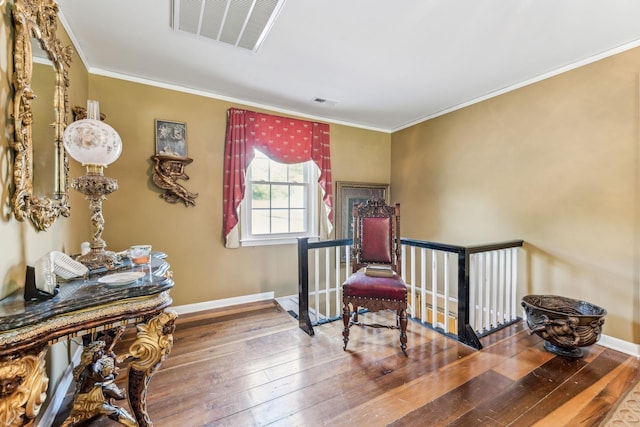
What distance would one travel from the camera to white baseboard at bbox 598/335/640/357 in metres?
2.09

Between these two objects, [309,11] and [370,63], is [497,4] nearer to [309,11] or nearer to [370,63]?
[370,63]

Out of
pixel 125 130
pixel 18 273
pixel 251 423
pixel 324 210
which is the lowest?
pixel 251 423

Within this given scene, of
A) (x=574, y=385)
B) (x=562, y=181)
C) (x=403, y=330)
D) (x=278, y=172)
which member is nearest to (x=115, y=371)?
(x=403, y=330)

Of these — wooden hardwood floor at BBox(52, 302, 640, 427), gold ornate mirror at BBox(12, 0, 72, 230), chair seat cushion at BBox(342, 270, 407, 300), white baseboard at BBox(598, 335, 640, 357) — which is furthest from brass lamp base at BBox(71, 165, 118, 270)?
white baseboard at BBox(598, 335, 640, 357)

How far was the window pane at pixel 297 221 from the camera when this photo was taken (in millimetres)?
3711

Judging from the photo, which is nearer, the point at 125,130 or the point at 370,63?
the point at 370,63

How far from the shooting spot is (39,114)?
139 cm

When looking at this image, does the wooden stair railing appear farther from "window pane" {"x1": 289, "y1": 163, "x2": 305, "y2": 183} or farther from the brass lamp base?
the brass lamp base

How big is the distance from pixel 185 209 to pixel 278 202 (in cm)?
113

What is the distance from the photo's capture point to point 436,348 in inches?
88.0

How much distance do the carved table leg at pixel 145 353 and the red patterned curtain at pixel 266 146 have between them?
6.43ft

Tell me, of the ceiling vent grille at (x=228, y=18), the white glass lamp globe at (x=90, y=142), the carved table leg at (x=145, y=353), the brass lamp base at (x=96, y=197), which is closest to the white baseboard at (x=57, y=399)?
the carved table leg at (x=145, y=353)

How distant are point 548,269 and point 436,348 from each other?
1404 millimetres

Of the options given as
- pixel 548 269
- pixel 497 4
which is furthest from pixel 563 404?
pixel 497 4
